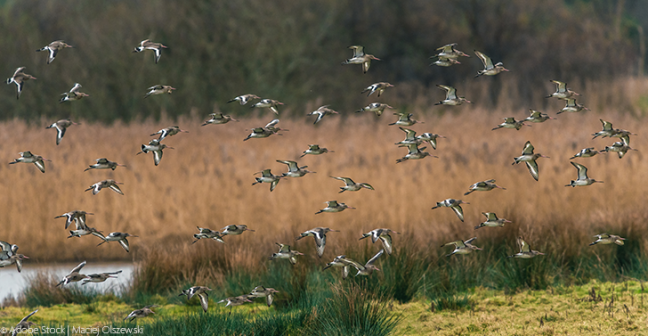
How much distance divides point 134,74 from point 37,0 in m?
9.69

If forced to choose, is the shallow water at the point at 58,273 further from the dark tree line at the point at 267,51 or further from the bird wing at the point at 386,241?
the dark tree line at the point at 267,51

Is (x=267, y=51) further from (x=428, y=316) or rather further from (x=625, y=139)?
(x=625, y=139)

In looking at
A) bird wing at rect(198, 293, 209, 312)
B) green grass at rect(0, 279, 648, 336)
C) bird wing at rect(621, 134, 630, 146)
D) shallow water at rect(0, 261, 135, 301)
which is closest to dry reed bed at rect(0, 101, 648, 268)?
shallow water at rect(0, 261, 135, 301)

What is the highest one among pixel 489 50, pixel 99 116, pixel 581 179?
pixel 489 50

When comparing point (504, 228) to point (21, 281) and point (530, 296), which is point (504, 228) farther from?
point (21, 281)

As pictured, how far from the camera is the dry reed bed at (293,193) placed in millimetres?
10570

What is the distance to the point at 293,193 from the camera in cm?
1301

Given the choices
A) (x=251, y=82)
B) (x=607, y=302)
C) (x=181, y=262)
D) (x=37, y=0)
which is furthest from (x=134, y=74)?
(x=607, y=302)

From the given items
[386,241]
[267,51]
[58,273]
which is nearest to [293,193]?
[58,273]

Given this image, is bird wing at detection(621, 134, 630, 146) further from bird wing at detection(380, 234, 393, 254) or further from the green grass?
bird wing at detection(380, 234, 393, 254)

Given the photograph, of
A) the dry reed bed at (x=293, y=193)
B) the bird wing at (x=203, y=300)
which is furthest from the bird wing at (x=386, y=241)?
the dry reed bed at (x=293, y=193)

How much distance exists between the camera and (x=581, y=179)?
6160 millimetres

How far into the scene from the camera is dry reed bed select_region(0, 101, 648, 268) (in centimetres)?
1057

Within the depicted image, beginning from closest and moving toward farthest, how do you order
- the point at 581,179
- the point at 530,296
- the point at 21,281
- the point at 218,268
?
the point at 581,179
the point at 530,296
the point at 218,268
the point at 21,281
